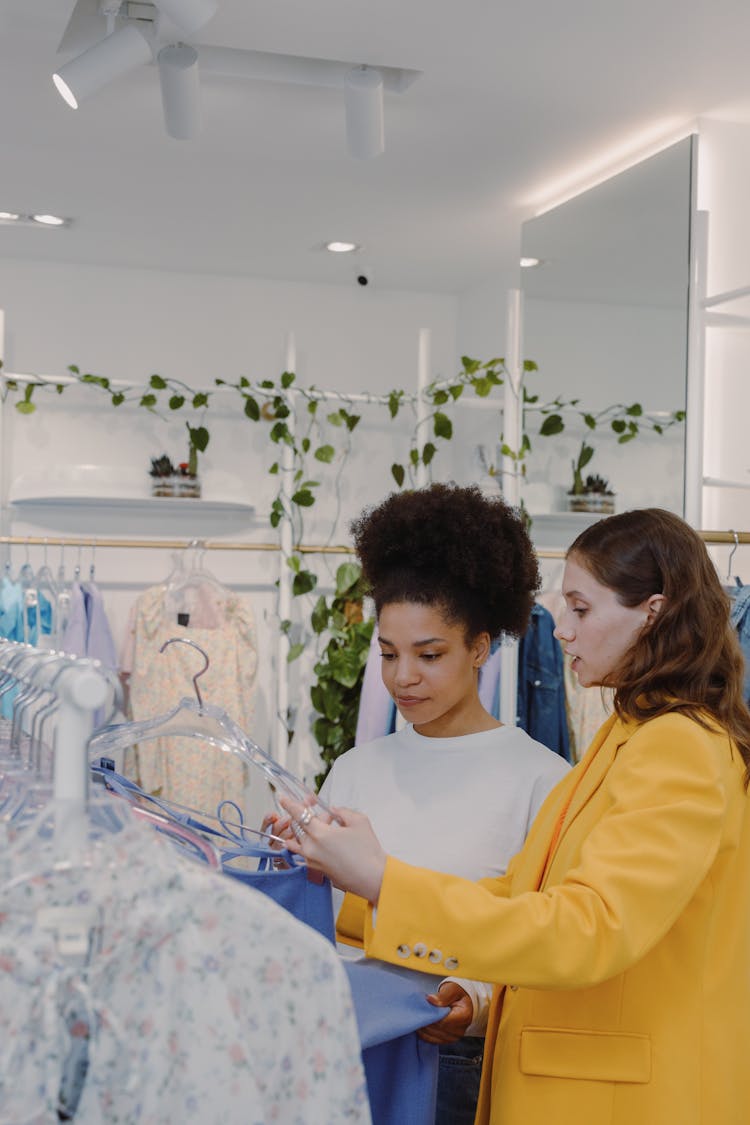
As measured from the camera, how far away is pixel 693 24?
271 cm

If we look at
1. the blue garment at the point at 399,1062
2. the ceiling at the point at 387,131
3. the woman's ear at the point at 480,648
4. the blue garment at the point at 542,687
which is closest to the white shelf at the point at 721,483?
the blue garment at the point at 542,687

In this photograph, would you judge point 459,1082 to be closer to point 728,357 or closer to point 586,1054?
point 586,1054

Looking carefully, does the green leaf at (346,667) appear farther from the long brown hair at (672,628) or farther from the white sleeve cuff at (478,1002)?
the long brown hair at (672,628)

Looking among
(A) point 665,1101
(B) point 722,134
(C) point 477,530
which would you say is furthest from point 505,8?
(A) point 665,1101

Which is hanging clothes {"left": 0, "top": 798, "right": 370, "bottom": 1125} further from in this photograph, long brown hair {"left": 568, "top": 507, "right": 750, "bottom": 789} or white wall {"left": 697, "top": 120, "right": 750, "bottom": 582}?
white wall {"left": 697, "top": 120, "right": 750, "bottom": 582}

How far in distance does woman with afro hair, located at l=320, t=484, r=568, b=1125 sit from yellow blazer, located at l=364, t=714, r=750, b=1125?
1.07 ft

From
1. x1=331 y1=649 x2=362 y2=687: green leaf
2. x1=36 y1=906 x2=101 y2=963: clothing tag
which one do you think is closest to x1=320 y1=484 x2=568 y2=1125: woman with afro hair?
x1=36 y1=906 x2=101 y2=963: clothing tag

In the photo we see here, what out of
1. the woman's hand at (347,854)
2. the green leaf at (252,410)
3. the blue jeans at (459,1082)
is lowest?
the blue jeans at (459,1082)

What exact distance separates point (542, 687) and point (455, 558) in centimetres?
171

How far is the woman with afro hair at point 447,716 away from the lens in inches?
76.7

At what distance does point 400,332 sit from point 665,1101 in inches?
167

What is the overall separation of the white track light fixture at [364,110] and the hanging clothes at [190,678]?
1.91 metres

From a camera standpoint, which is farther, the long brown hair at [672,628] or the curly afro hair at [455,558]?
the curly afro hair at [455,558]

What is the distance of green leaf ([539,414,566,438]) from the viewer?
402 cm
